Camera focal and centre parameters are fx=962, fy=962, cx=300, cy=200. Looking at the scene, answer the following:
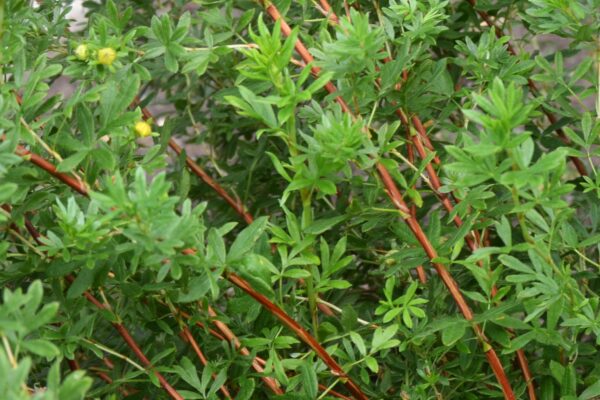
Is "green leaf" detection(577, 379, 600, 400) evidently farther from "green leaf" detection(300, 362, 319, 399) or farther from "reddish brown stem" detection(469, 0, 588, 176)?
"reddish brown stem" detection(469, 0, 588, 176)

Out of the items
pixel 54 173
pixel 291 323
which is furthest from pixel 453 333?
pixel 54 173

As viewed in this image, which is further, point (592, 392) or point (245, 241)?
point (592, 392)

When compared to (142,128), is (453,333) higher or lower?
lower

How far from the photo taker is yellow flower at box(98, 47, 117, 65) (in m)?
1.31

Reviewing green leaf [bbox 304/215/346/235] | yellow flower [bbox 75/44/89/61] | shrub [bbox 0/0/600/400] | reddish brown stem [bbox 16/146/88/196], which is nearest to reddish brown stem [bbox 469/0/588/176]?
shrub [bbox 0/0/600/400]

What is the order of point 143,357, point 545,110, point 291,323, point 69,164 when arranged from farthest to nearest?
point 545,110, point 143,357, point 291,323, point 69,164

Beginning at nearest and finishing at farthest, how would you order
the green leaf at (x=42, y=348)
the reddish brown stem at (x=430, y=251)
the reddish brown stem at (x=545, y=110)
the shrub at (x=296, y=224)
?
1. the green leaf at (x=42, y=348)
2. the shrub at (x=296, y=224)
3. the reddish brown stem at (x=430, y=251)
4. the reddish brown stem at (x=545, y=110)

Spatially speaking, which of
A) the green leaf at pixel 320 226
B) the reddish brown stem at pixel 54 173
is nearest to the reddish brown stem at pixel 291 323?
the green leaf at pixel 320 226

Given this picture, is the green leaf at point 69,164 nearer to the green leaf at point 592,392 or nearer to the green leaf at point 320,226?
the green leaf at point 320,226

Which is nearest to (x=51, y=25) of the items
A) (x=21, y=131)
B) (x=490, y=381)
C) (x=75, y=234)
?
(x=21, y=131)

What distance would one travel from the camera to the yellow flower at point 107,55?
4.31 ft

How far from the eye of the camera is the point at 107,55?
1.31m

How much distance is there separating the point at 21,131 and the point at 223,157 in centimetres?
98

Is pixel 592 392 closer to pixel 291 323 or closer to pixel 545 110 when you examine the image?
pixel 291 323
